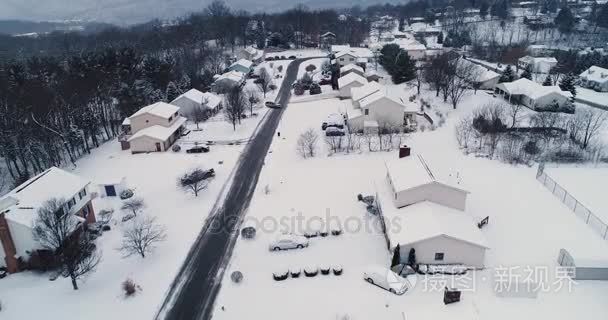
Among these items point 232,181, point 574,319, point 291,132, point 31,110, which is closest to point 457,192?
point 574,319

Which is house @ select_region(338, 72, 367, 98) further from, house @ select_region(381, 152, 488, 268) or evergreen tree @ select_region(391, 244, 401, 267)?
evergreen tree @ select_region(391, 244, 401, 267)

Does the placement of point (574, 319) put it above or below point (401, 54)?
below

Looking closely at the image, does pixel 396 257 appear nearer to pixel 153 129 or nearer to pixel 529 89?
pixel 153 129

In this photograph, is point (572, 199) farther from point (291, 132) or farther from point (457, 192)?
point (291, 132)

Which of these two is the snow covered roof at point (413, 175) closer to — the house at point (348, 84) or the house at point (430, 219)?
the house at point (430, 219)

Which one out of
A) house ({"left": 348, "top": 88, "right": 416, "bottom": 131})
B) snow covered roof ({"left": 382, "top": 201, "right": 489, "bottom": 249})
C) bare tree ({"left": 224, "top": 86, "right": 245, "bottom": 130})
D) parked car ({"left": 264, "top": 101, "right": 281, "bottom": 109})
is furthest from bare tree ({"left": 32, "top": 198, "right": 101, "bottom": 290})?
parked car ({"left": 264, "top": 101, "right": 281, "bottom": 109})

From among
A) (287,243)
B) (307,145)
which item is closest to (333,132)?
(307,145)
